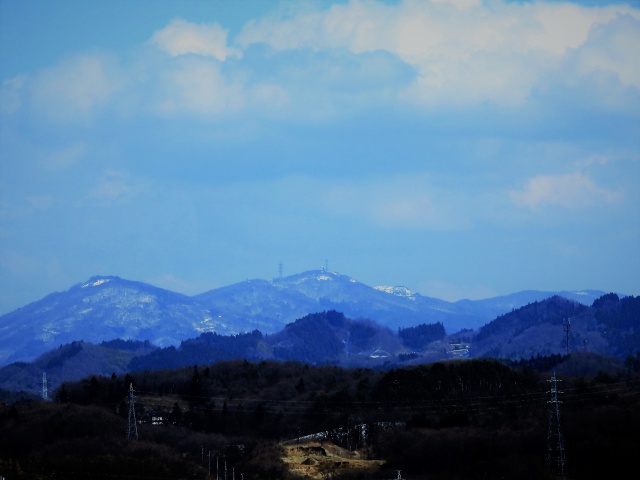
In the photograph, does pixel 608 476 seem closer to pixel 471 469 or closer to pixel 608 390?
pixel 471 469

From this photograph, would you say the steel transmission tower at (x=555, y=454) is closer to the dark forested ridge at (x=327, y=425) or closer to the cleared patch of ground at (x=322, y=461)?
the dark forested ridge at (x=327, y=425)

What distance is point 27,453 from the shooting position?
9294 centimetres

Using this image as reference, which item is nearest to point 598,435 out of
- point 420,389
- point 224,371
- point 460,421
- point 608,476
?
point 608,476

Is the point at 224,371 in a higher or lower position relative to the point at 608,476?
higher

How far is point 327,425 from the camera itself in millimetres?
108625

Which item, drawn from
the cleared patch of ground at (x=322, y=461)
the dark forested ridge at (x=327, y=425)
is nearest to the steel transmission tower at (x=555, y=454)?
the dark forested ridge at (x=327, y=425)

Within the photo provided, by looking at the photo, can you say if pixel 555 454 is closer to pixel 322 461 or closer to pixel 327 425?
pixel 322 461

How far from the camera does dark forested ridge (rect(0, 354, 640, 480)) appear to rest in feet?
271

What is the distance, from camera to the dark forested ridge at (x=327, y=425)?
8262 centimetres

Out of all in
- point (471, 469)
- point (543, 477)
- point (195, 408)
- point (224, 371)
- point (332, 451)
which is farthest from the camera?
point (224, 371)

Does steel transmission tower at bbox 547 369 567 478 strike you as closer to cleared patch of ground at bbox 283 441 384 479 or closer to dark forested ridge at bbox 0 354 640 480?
dark forested ridge at bbox 0 354 640 480

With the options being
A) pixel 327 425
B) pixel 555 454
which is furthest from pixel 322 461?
pixel 327 425

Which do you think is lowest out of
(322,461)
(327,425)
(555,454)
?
(555,454)

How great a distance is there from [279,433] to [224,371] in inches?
1310
